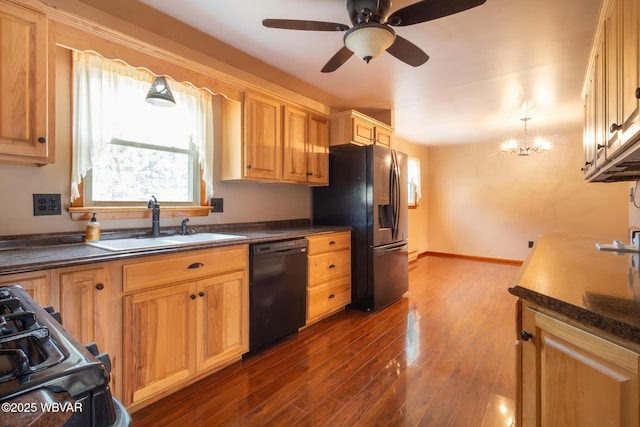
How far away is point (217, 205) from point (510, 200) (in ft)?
17.8

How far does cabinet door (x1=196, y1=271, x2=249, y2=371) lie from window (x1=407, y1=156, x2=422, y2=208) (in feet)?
14.9

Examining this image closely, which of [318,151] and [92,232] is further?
[318,151]

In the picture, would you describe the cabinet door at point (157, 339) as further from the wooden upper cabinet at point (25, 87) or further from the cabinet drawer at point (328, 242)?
the cabinet drawer at point (328, 242)

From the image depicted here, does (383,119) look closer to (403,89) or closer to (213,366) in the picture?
(403,89)

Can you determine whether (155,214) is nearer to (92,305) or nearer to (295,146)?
(92,305)

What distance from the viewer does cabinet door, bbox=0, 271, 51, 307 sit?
128 centimetres

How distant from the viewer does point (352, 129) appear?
3.31m

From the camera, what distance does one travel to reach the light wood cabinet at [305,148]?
297 centimetres

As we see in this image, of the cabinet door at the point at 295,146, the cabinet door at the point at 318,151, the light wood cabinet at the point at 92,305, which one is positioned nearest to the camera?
the light wood cabinet at the point at 92,305

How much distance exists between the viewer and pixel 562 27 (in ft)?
7.14

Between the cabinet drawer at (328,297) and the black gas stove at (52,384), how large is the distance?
227 centimetres

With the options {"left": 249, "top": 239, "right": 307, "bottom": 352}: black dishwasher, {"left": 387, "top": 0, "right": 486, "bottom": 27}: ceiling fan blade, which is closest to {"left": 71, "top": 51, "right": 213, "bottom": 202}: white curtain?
{"left": 249, "top": 239, "right": 307, "bottom": 352}: black dishwasher

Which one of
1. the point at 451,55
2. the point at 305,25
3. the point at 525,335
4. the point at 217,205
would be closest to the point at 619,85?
the point at 525,335

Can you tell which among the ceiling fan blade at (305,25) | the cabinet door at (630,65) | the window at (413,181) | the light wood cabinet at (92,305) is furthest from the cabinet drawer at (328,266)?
the window at (413,181)
